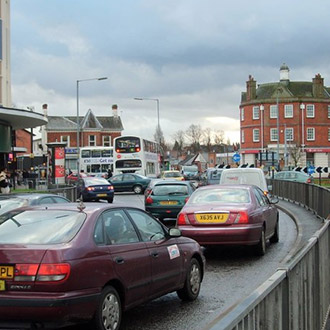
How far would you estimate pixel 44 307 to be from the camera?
5371 mm

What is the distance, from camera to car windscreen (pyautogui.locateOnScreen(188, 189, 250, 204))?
12195 millimetres

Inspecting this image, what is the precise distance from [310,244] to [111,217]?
94.0 inches

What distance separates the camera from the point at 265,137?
81.2m

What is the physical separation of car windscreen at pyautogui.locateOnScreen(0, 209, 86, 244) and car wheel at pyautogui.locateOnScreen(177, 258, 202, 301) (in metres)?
2.13

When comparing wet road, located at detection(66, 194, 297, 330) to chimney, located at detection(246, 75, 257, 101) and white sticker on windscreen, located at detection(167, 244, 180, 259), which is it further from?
chimney, located at detection(246, 75, 257, 101)

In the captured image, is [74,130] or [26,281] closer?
[26,281]

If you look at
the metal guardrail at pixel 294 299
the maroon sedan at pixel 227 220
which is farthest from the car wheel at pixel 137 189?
the metal guardrail at pixel 294 299

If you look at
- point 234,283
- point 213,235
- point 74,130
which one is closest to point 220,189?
point 213,235

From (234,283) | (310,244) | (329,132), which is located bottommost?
(234,283)

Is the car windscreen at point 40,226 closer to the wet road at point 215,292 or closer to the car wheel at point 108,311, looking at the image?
the car wheel at point 108,311

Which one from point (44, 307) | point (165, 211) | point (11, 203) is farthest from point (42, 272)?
point (165, 211)

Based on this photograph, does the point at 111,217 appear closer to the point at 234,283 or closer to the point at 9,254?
the point at 9,254

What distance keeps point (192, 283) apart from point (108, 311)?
226 centimetres

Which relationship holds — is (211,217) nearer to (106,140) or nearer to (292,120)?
(292,120)
